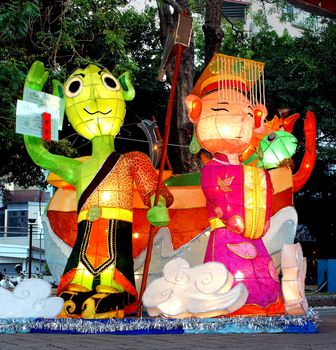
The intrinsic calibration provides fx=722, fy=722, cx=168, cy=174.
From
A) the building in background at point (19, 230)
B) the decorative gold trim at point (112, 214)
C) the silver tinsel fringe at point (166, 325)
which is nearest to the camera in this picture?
the silver tinsel fringe at point (166, 325)

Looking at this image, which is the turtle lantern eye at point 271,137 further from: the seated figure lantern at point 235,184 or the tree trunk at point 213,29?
the tree trunk at point 213,29

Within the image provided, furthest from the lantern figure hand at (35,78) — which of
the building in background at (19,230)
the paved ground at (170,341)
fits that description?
the building in background at (19,230)

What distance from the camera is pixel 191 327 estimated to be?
5875mm

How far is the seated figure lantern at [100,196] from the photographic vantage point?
20.9 feet

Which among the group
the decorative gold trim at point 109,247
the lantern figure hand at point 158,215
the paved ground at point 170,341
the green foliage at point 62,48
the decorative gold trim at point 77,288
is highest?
the green foliage at point 62,48

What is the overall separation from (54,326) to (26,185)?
10.00 meters

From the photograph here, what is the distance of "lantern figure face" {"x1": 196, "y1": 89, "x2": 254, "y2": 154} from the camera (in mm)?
6637

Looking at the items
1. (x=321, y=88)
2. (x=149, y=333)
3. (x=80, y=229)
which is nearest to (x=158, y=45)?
(x=321, y=88)

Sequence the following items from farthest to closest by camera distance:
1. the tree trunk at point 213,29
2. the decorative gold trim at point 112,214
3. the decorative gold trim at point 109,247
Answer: the tree trunk at point 213,29 < the decorative gold trim at point 112,214 < the decorative gold trim at point 109,247

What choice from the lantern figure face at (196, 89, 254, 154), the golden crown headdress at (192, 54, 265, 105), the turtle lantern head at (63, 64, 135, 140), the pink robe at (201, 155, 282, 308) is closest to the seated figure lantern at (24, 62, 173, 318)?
the turtle lantern head at (63, 64, 135, 140)

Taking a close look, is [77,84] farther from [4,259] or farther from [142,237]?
[4,259]

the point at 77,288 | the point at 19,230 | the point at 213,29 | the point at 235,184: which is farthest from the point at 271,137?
the point at 19,230

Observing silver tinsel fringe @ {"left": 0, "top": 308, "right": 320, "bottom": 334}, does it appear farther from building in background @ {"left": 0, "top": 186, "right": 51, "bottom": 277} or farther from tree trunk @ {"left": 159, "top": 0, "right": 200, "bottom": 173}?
building in background @ {"left": 0, "top": 186, "right": 51, "bottom": 277}

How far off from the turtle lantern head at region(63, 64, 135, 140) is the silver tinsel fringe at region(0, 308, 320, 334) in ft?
6.23
